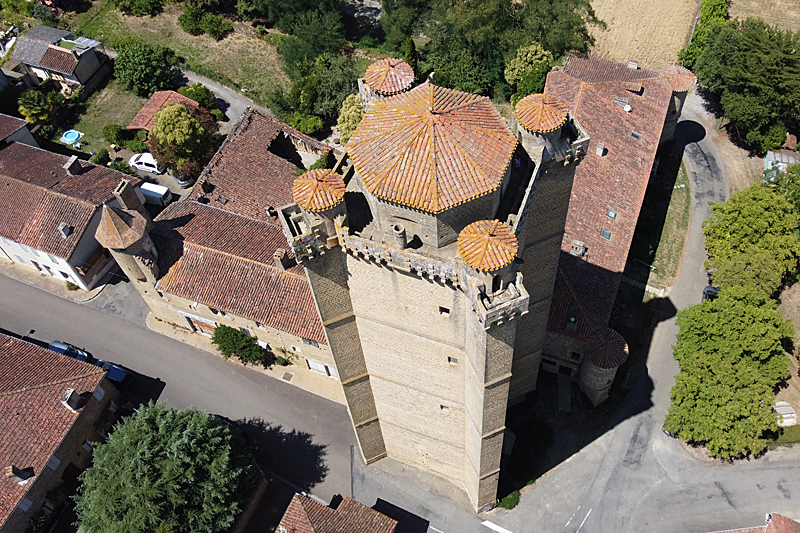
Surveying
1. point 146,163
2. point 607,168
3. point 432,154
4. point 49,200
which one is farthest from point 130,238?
point 607,168

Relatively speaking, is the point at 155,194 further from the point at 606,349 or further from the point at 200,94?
the point at 606,349

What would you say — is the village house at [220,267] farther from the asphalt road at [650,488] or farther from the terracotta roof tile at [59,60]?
the terracotta roof tile at [59,60]

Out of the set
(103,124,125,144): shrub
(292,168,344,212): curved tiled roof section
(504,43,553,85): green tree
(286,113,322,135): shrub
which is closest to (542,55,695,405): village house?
(504,43,553,85): green tree

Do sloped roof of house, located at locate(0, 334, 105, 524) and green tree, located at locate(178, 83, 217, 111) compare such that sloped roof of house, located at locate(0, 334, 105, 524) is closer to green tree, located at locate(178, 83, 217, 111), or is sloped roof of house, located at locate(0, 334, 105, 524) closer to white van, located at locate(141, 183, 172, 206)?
white van, located at locate(141, 183, 172, 206)

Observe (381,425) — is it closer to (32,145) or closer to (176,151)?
(176,151)

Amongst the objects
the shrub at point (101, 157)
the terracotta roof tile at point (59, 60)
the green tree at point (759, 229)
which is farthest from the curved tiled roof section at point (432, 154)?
the terracotta roof tile at point (59, 60)
